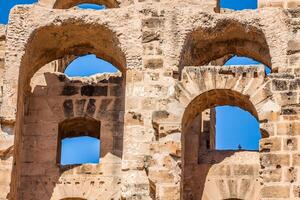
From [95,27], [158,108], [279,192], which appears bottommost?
[279,192]

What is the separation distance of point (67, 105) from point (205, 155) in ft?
10.7

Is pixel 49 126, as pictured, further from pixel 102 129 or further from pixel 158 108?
pixel 158 108

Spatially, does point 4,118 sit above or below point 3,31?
below

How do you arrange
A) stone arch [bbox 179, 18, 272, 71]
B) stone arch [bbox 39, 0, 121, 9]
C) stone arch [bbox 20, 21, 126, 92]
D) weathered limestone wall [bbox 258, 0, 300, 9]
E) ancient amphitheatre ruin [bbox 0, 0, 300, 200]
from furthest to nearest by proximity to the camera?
1. stone arch [bbox 39, 0, 121, 9]
2. weathered limestone wall [bbox 258, 0, 300, 9]
3. stone arch [bbox 20, 21, 126, 92]
4. stone arch [bbox 179, 18, 272, 71]
5. ancient amphitheatre ruin [bbox 0, 0, 300, 200]

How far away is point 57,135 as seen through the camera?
1116 inches

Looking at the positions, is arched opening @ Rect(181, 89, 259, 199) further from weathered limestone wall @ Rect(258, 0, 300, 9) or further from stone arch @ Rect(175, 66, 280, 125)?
weathered limestone wall @ Rect(258, 0, 300, 9)

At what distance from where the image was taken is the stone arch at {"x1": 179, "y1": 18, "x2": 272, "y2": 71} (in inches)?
1074

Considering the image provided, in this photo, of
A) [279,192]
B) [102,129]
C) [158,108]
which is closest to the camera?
[279,192]

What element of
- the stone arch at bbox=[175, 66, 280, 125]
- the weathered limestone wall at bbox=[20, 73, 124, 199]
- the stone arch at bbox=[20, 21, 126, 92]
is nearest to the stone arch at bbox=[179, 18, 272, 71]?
the stone arch at bbox=[175, 66, 280, 125]

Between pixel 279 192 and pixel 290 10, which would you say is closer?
pixel 279 192

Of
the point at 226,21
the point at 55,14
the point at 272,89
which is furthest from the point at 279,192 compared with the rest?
the point at 55,14

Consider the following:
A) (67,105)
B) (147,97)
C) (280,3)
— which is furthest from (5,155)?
(280,3)

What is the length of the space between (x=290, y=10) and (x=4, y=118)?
6.25 meters

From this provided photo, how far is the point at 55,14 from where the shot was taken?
2772 cm
